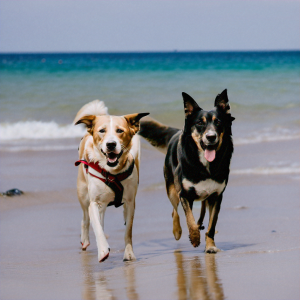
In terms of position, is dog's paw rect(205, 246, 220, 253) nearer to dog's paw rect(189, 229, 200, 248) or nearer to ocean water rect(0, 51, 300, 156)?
dog's paw rect(189, 229, 200, 248)

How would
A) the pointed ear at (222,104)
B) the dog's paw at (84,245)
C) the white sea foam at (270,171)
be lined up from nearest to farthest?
the pointed ear at (222,104) < the dog's paw at (84,245) < the white sea foam at (270,171)

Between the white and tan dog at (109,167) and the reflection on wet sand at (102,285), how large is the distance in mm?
243

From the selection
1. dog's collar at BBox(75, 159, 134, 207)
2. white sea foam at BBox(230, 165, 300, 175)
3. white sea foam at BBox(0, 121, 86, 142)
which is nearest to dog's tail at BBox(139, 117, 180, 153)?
dog's collar at BBox(75, 159, 134, 207)

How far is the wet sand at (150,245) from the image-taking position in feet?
12.9

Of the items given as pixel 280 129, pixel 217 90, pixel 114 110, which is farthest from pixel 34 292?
pixel 217 90

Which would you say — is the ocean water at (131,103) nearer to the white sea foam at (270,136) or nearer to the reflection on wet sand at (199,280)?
the white sea foam at (270,136)

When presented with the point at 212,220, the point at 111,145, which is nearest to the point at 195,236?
the point at 212,220

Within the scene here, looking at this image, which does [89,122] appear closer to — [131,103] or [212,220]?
[212,220]

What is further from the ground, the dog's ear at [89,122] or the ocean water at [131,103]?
the dog's ear at [89,122]

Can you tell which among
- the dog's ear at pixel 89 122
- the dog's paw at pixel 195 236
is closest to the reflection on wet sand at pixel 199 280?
the dog's paw at pixel 195 236

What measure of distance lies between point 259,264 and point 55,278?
152cm

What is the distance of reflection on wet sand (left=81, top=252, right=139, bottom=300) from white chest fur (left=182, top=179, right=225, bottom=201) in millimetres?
921

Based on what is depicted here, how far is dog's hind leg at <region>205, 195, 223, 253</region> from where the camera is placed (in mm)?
5273

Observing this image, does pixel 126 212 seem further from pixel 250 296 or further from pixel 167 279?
pixel 250 296
